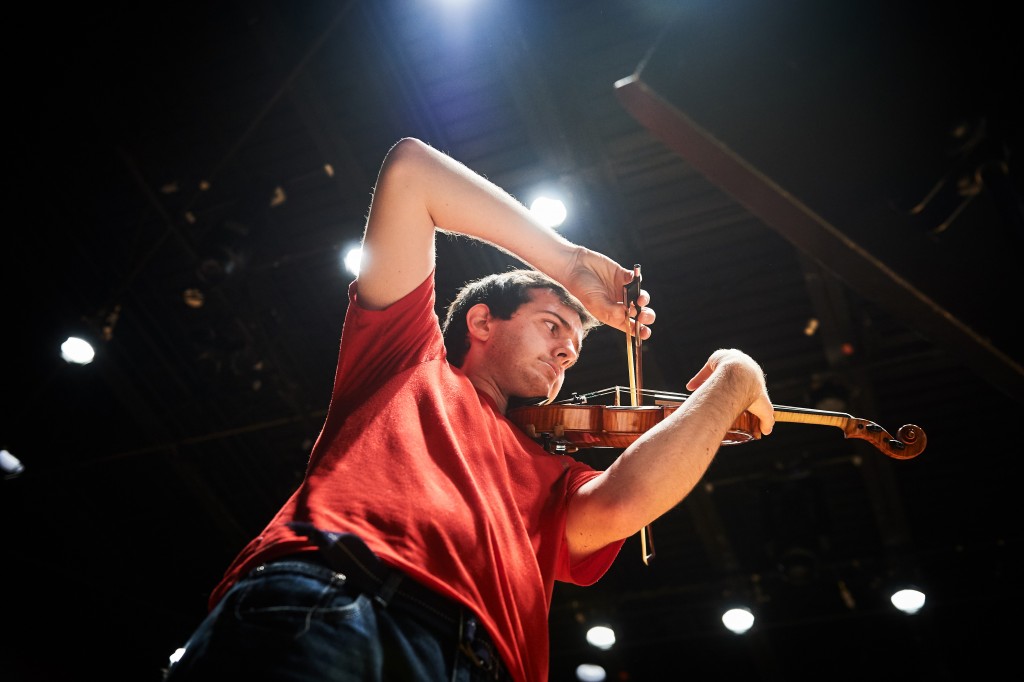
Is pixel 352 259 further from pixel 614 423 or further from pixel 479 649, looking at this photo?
pixel 479 649

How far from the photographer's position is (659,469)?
5.82 feet

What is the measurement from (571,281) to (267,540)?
0.87 metres

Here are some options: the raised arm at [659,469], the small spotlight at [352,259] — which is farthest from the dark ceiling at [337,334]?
the raised arm at [659,469]

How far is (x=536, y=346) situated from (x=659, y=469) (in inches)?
25.6

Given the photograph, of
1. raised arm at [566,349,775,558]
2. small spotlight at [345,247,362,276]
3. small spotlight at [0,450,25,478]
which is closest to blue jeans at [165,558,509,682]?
raised arm at [566,349,775,558]

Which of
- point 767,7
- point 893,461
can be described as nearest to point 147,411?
point 893,461

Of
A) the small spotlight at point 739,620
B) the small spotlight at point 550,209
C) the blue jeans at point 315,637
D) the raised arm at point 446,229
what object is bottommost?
the blue jeans at point 315,637

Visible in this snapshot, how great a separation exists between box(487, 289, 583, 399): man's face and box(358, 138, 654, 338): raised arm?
0.41m

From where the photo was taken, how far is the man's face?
2.26m

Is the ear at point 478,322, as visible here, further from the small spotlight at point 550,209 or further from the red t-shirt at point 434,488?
the small spotlight at point 550,209

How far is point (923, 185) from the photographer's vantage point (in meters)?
1.17

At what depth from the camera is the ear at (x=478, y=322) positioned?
2.41 metres

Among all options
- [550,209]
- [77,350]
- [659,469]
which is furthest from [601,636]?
[659,469]

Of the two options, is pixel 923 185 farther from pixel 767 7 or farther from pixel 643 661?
pixel 643 661
